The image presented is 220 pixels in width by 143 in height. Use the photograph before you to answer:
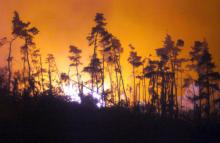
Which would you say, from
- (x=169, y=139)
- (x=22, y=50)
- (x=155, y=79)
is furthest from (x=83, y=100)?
(x=155, y=79)

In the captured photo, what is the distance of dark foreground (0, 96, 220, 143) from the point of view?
1154 centimetres

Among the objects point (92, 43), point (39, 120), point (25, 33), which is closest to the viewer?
point (39, 120)

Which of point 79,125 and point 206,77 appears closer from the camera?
point 79,125

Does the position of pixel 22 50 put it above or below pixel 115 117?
above

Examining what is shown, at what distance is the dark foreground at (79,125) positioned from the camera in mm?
11538

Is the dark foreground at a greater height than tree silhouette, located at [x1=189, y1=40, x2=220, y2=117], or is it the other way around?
tree silhouette, located at [x1=189, y1=40, x2=220, y2=117]

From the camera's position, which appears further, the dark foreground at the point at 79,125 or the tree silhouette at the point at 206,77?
the tree silhouette at the point at 206,77

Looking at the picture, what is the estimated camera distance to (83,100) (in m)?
16.4

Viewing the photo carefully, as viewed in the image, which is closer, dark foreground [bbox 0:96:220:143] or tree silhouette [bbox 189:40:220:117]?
dark foreground [bbox 0:96:220:143]

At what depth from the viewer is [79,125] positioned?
12977 millimetres

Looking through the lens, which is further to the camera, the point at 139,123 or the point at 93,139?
the point at 139,123

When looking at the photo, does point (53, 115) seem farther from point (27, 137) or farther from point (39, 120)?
point (27, 137)

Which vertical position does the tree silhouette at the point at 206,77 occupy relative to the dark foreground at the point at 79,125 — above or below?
above

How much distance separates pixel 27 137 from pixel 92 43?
4158 cm
